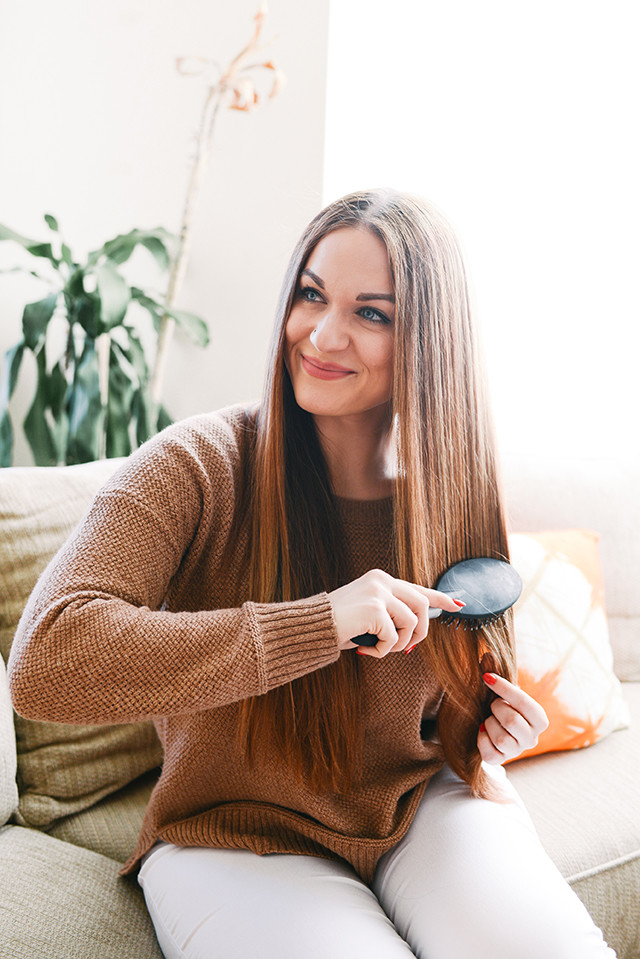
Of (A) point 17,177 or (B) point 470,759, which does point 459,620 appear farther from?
(A) point 17,177

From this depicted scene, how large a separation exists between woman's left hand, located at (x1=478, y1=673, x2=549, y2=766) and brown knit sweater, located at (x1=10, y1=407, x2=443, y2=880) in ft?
0.28

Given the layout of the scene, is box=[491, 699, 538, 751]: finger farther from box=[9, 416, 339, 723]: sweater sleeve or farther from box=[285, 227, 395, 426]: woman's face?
A: box=[285, 227, 395, 426]: woman's face

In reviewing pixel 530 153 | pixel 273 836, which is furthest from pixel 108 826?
pixel 530 153

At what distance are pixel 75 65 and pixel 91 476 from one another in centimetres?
145

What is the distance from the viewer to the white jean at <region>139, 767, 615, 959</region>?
0.83 meters

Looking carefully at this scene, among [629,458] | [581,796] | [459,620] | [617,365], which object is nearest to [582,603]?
[581,796]

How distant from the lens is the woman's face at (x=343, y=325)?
3.24 ft

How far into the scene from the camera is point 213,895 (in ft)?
2.94

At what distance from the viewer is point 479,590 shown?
3.24ft

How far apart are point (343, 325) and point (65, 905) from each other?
78 centimetres

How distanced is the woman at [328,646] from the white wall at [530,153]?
113cm

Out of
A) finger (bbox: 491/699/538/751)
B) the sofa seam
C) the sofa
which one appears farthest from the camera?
the sofa seam

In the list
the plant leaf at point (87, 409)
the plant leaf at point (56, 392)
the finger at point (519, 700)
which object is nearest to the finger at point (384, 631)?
the finger at point (519, 700)

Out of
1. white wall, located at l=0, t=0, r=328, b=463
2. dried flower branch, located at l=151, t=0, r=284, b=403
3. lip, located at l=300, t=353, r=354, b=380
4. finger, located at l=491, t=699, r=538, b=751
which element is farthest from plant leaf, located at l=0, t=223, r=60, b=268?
finger, located at l=491, t=699, r=538, b=751
